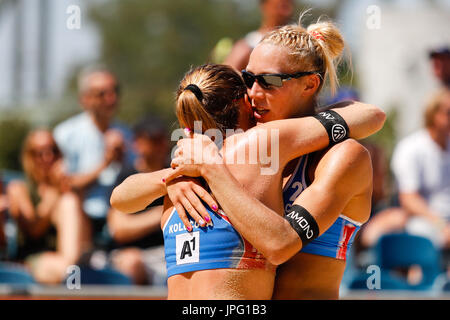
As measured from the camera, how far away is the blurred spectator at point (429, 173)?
6238 millimetres

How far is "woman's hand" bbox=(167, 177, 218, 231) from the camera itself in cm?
255

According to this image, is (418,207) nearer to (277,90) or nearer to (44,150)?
(44,150)

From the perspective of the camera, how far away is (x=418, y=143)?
6453 millimetres

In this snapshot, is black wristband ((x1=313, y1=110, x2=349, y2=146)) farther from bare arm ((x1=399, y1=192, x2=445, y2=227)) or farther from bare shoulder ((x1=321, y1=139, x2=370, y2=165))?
bare arm ((x1=399, y1=192, x2=445, y2=227))

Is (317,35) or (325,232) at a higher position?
(317,35)

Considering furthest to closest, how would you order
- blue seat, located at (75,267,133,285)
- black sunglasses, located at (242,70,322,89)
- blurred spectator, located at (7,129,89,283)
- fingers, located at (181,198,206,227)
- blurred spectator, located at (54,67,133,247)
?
blurred spectator, located at (54,67,133,247)
blurred spectator, located at (7,129,89,283)
blue seat, located at (75,267,133,285)
black sunglasses, located at (242,70,322,89)
fingers, located at (181,198,206,227)

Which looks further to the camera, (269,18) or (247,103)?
(269,18)

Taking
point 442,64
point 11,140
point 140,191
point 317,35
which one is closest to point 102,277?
point 140,191

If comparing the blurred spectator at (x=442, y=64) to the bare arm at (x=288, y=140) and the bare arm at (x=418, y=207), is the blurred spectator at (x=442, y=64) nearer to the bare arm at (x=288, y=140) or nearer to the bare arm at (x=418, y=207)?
the bare arm at (x=418, y=207)

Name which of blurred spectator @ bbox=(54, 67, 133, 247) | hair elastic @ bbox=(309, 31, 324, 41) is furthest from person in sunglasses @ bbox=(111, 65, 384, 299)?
blurred spectator @ bbox=(54, 67, 133, 247)

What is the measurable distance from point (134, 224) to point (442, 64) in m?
3.39

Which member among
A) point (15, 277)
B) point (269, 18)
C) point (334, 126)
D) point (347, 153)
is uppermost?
point (269, 18)

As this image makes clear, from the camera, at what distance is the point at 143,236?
580cm

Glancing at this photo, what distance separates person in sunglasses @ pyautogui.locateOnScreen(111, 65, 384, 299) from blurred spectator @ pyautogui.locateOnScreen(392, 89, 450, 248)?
3749 mm
